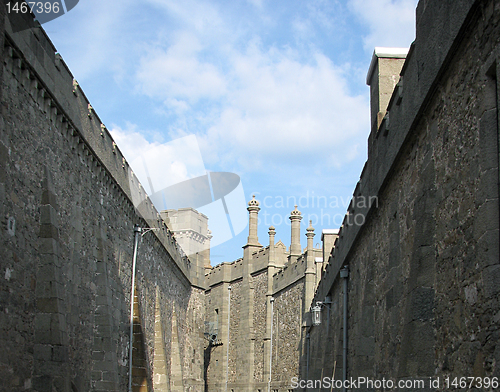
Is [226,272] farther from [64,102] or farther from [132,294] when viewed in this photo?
[64,102]

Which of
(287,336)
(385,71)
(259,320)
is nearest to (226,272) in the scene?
(259,320)

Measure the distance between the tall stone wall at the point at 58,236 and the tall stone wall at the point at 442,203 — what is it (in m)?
4.95

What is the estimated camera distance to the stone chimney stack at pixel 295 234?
32094 millimetres

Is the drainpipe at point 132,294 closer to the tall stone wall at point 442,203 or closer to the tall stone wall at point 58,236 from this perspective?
the tall stone wall at point 58,236

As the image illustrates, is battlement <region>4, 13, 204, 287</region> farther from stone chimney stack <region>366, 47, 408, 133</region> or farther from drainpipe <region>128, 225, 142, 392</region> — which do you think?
stone chimney stack <region>366, 47, 408, 133</region>

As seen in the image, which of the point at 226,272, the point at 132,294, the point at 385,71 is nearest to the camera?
the point at 385,71

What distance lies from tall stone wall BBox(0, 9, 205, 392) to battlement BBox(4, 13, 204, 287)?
0.02 m

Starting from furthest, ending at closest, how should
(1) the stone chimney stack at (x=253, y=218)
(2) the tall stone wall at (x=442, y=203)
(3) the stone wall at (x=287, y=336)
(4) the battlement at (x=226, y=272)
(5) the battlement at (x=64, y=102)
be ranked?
(4) the battlement at (x=226, y=272)
(1) the stone chimney stack at (x=253, y=218)
(3) the stone wall at (x=287, y=336)
(5) the battlement at (x=64, y=102)
(2) the tall stone wall at (x=442, y=203)

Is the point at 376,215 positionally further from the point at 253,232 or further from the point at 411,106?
the point at 253,232

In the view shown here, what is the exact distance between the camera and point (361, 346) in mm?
9875

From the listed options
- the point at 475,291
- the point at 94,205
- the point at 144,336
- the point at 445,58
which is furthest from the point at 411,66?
the point at 144,336

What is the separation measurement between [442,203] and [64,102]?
706 centimetres

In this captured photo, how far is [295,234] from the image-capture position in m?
33.5

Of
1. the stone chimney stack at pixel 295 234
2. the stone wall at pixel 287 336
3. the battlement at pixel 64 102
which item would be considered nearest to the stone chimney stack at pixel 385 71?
the battlement at pixel 64 102
